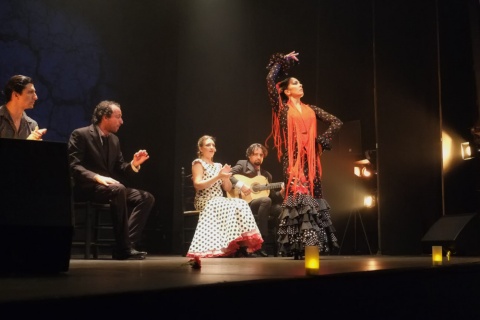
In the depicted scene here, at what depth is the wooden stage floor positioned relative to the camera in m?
1.21

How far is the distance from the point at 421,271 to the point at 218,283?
3.73 feet

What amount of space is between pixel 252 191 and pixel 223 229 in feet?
3.49

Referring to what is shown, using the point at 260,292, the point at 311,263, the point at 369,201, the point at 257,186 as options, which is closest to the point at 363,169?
the point at 369,201

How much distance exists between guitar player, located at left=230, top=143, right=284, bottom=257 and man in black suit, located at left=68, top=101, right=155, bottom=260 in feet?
4.95

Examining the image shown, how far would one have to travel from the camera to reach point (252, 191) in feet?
19.7

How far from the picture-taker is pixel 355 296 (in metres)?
1.95

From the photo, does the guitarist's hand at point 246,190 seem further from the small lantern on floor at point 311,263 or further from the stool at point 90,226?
the small lantern on floor at point 311,263

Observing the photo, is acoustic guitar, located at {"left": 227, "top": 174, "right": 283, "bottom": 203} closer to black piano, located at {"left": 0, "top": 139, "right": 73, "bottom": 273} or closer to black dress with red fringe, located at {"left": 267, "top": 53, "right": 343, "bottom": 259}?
black dress with red fringe, located at {"left": 267, "top": 53, "right": 343, "bottom": 259}

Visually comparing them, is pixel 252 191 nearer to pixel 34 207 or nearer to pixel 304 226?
pixel 304 226

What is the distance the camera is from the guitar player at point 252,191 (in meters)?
5.77

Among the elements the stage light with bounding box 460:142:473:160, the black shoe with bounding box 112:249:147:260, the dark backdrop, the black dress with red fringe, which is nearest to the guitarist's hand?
the dark backdrop

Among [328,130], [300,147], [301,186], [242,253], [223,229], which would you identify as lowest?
[242,253]

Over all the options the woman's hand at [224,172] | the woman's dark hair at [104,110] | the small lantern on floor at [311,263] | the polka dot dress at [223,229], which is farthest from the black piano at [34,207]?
the polka dot dress at [223,229]

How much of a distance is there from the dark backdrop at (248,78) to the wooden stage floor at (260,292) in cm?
311
